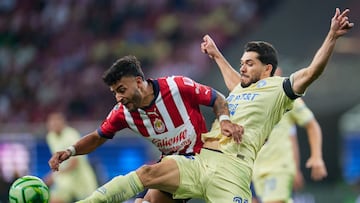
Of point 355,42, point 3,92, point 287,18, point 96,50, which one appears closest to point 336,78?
point 355,42

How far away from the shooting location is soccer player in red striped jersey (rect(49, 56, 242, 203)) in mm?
7465

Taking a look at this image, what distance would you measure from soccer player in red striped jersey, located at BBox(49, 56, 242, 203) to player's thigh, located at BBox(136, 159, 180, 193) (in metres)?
0.38

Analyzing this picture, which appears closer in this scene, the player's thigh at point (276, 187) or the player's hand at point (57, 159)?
the player's hand at point (57, 159)

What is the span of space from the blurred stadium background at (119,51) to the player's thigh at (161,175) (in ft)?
28.5

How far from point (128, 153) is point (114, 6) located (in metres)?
7.77

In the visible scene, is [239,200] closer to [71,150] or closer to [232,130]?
[232,130]

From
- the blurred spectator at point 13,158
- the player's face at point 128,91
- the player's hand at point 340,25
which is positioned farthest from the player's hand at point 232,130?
the blurred spectator at point 13,158

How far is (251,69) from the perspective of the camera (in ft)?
25.9

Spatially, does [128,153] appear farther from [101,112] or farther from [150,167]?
[150,167]

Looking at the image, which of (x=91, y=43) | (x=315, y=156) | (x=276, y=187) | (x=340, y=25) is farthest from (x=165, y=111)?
(x=91, y=43)

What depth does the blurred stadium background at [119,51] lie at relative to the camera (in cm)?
1691

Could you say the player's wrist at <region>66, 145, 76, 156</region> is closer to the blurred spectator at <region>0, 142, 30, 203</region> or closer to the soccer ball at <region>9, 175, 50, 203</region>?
the soccer ball at <region>9, 175, 50, 203</region>

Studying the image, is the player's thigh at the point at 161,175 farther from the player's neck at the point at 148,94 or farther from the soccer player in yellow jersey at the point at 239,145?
the player's neck at the point at 148,94

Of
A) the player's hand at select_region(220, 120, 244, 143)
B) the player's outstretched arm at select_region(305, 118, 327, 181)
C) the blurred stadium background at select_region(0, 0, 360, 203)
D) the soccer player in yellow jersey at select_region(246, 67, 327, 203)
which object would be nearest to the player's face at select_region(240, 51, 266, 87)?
the player's hand at select_region(220, 120, 244, 143)
